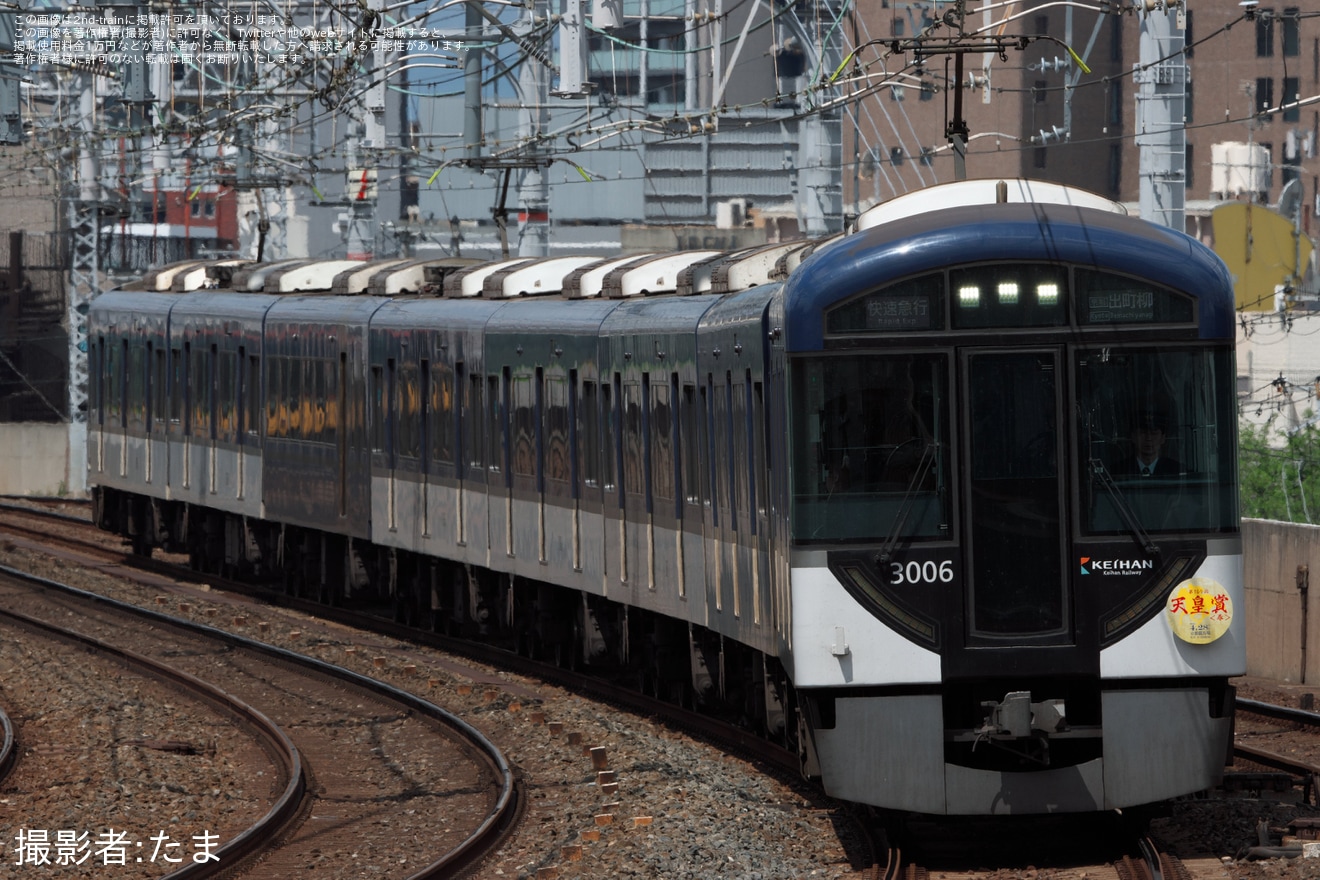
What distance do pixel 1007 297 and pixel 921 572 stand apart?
3.92 feet

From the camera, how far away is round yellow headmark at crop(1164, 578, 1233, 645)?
383 inches

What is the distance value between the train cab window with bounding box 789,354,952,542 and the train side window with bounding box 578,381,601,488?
229 inches

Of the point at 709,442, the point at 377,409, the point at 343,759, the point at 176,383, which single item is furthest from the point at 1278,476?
the point at 343,759

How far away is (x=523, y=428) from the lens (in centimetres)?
1725

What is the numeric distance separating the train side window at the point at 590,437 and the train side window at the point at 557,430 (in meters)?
0.25

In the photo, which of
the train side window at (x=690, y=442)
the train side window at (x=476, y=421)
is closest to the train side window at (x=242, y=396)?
the train side window at (x=476, y=421)

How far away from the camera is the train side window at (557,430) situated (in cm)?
1627

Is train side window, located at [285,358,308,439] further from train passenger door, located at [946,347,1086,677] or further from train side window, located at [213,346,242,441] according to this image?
train passenger door, located at [946,347,1086,677]

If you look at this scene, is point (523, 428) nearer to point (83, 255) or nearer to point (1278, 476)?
point (1278, 476)

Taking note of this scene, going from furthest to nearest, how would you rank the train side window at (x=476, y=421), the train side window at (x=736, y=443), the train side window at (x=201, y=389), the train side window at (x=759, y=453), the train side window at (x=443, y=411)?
the train side window at (x=201, y=389), the train side window at (x=443, y=411), the train side window at (x=476, y=421), the train side window at (x=736, y=443), the train side window at (x=759, y=453)

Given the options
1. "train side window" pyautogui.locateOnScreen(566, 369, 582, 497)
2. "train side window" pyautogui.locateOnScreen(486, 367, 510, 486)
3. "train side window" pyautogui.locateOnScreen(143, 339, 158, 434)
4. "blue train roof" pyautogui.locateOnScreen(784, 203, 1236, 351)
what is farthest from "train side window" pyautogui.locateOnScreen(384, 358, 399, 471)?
"blue train roof" pyautogui.locateOnScreen(784, 203, 1236, 351)

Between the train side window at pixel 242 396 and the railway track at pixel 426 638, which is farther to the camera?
the train side window at pixel 242 396

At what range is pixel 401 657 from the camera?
1884cm

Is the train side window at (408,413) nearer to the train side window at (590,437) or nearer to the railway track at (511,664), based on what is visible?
the railway track at (511,664)
